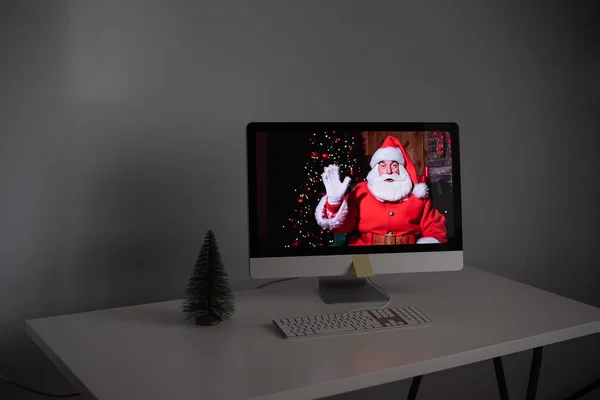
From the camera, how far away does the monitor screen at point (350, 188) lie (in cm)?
169

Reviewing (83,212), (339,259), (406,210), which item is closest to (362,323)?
(339,259)

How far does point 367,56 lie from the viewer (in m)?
2.20

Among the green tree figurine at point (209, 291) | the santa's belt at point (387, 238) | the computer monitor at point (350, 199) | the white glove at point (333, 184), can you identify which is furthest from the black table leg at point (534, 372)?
the green tree figurine at point (209, 291)

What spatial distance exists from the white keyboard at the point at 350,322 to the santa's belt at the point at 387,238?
0.21 meters

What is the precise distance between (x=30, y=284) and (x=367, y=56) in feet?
4.27

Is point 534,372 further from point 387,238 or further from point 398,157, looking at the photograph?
point 398,157

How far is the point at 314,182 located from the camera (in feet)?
5.59

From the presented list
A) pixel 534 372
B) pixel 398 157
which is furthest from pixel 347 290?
pixel 534 372

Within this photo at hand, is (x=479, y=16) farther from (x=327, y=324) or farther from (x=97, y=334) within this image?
(x=97, y=334)

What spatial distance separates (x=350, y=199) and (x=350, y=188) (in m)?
0.03

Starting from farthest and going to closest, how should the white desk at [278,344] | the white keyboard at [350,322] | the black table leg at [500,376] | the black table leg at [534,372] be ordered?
the black table leg at [500,376] → the black table leg at [534,372] → the white keyboard at [350,322] → the white desk at [278,344]

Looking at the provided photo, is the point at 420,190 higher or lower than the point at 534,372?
higher

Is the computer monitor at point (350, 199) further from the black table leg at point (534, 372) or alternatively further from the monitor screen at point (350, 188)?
the black table leg at point (534, 372)

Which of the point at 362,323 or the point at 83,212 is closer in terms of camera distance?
the point at 362,323
